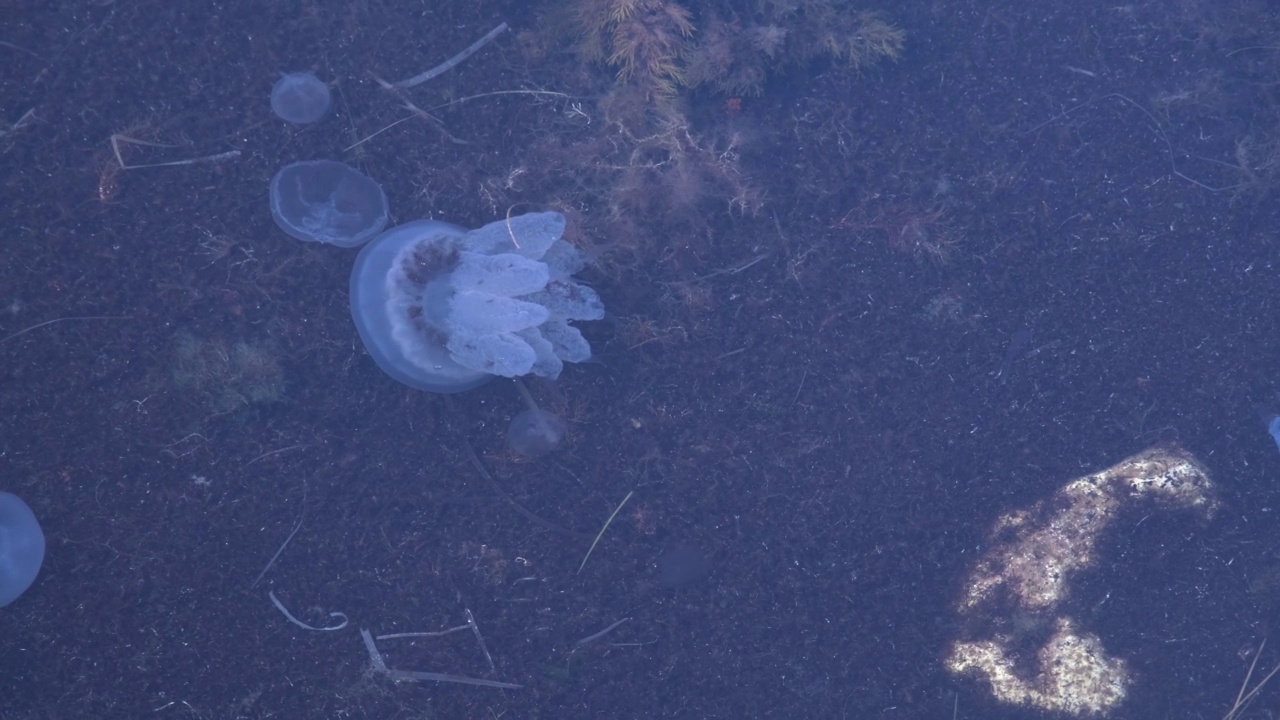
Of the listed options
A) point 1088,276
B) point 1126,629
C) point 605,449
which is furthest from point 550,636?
point 1088,276

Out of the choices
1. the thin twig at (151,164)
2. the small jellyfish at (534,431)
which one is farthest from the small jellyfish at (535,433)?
the thin twig at (151,164)

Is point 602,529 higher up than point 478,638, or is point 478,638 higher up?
point 602,529

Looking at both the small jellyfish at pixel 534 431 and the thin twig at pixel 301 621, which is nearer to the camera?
the thin twig at pixel 301 621

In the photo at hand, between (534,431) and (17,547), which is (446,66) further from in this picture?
(17,547)

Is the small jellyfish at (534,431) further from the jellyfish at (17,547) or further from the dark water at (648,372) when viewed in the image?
the jellyfish at (17,547)

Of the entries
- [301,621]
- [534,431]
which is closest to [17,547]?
[301,621]

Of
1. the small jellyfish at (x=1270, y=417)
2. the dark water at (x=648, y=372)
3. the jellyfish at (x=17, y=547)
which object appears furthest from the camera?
the small jellyfish at (x=1270, y=417)

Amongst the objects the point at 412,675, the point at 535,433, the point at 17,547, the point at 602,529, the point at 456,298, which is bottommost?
the point at 412,675

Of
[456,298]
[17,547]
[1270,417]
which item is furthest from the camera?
[1270,417]
